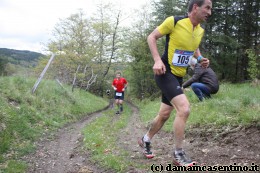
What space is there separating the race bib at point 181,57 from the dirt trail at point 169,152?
5.98ft

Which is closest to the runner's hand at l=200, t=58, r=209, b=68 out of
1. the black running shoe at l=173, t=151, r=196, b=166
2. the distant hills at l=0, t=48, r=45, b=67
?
the black running shoe at l=173, t=151, r=196, b=166

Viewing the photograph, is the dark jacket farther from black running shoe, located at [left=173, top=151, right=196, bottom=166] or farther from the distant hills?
the distant hills

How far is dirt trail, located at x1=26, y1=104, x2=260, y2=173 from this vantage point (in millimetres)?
5070

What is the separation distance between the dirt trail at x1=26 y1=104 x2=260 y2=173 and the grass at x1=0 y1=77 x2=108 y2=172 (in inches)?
17.9

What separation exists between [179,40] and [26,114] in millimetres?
7188

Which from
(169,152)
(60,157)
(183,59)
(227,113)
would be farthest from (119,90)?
(183,59)

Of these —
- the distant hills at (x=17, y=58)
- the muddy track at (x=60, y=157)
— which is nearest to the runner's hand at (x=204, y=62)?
the muddy track at (x=60, y=157)

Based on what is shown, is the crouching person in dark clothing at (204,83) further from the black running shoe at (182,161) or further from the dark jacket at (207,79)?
the black running shoe at (182,161)

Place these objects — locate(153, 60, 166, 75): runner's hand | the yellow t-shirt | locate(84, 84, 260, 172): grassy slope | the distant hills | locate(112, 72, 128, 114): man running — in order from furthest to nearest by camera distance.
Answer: the distant hills < locate(112, 72, 128, 114): man running < locate(84, 84, 260, 172): grassy slope < the yellow t-shirt < locate(153, 60, 166, 75): runner's hand

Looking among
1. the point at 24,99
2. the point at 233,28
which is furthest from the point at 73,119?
the point at 233,28

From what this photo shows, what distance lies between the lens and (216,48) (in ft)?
79.7

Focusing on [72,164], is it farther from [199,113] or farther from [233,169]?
[199,113]

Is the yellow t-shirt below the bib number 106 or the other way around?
the other way around

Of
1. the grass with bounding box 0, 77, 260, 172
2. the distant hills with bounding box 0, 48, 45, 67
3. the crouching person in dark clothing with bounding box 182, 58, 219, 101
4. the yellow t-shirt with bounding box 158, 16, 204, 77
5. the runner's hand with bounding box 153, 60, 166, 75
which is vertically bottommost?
the grass with bounding box 0, 77, 260, 172
